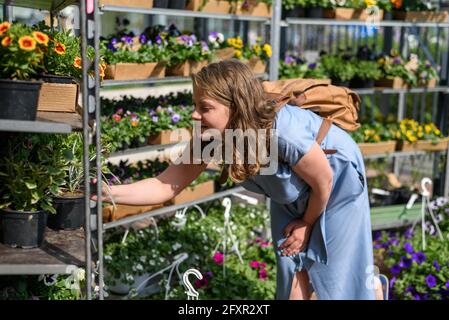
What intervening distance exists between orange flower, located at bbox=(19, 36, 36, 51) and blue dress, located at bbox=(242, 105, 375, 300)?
110 cm

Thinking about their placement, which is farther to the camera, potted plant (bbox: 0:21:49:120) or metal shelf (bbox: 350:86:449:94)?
metal shelf (bbox: 350:86:449:94)

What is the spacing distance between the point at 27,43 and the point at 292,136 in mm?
1081

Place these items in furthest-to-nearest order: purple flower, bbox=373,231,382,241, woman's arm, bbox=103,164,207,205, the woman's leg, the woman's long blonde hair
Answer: purple flower, bbox=373,231,382,241 < the woman's leg < woman's arm, bbox=103,164,207,205 < the woman's long blonde hair

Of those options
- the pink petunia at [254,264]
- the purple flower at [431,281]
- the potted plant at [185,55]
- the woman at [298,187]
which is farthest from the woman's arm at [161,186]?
the purple flower at [431,281]

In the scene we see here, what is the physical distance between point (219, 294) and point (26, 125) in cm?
250

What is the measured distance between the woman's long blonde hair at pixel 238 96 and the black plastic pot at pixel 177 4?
160cm

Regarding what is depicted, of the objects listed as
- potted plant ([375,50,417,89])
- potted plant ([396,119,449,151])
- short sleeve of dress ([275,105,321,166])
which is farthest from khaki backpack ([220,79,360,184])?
potted plant ([396,119,449,151])

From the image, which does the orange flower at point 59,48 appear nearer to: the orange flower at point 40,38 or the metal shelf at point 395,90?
the orange flower at point 40,38

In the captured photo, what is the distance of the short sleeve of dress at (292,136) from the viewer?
2.77 meters

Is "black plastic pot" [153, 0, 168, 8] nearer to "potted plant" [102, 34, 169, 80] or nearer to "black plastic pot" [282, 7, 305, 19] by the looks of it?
"potted plant" [102, 34, 169, 80]

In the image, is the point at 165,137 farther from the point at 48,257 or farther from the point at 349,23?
the point at 48,257

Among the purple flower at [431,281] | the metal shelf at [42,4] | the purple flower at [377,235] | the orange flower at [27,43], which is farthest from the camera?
the purple flower at [377,235]

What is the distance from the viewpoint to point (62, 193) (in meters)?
2.66

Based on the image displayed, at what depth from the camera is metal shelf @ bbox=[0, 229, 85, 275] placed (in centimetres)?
218
